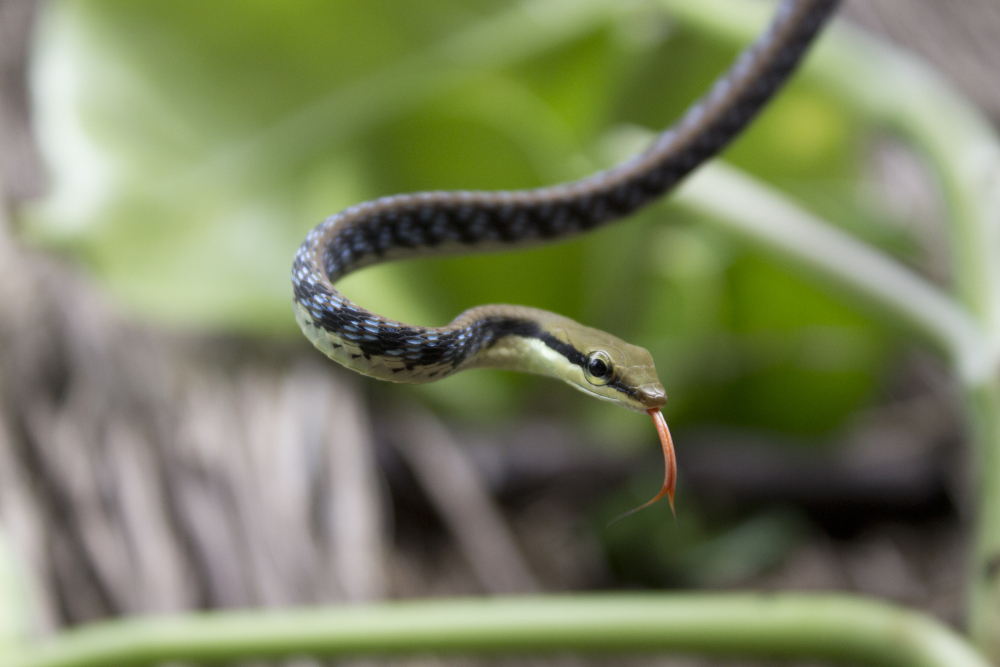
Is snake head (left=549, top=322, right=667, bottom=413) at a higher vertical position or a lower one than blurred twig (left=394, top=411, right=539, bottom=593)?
higher

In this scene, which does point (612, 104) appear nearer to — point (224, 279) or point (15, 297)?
point (224, 279)

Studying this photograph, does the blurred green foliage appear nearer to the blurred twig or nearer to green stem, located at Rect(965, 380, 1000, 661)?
the blurred twig

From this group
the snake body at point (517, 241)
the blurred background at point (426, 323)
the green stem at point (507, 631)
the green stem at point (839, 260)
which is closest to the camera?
the snake body at point (517, 241)

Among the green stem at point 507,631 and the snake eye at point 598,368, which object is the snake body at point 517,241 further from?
the green stem at point 507,631

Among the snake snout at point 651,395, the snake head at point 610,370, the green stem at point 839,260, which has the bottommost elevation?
the snake snout at point 651,395

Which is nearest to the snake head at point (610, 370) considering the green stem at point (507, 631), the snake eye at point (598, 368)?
the snake eye at point (598, 368)

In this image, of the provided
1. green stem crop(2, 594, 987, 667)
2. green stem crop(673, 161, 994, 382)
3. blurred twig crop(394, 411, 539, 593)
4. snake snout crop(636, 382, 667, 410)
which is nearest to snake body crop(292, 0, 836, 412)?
snake snout crop(636, 382, 667, 410)

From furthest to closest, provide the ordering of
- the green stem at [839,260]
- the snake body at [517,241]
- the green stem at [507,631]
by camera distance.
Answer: the green stem at [839,260] → the green stem at [507,631] → the snake body at [517,241]
